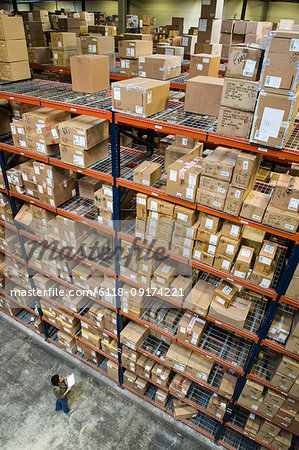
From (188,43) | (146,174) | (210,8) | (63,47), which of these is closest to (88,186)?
(146,174)

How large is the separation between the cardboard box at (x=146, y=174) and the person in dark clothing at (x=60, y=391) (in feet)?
9.96

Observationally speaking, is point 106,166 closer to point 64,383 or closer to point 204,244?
point 204,244

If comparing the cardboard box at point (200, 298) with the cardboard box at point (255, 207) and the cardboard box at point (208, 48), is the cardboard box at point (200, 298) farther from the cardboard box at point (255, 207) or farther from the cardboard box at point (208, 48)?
the cardboard box at point (208, 48)

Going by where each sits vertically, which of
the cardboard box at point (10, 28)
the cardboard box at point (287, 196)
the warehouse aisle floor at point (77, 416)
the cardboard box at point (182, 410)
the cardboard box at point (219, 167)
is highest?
the cardboard box at point (10, 28)

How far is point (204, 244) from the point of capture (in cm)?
322

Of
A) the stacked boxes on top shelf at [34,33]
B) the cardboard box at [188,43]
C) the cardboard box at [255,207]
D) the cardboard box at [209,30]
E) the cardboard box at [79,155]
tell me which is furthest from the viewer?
the cardboard box at [188,43]

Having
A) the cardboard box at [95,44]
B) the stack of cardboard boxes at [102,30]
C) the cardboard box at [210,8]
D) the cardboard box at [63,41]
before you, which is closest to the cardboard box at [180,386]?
the cardboard box at [95,44]

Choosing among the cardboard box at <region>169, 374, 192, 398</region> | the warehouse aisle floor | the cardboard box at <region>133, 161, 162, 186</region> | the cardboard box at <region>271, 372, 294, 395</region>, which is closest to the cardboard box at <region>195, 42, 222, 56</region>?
the cardboard box at <region>133, 161, 162, 186</region>

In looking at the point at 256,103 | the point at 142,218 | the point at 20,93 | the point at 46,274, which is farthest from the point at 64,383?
the point at 256,103

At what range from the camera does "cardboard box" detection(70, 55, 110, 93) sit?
3.51m

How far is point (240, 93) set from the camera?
8.02 ft

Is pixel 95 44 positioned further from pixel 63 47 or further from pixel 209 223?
pixel 209 223

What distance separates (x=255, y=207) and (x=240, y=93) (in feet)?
3.18

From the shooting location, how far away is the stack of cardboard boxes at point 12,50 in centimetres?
378
